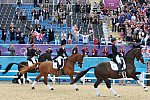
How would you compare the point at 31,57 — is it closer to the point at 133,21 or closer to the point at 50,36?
the point at 50,36

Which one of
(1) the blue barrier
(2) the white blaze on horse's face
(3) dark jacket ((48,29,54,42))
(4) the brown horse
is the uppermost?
(2) the white blaze on horse's face

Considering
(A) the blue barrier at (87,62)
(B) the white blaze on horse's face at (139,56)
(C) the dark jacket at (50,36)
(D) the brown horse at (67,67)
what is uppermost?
(B) the white blaze on horse's face at (139,56)

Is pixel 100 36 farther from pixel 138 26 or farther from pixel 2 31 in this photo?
pixel 2 31

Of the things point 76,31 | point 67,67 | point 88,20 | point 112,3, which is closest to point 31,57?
point 67,67

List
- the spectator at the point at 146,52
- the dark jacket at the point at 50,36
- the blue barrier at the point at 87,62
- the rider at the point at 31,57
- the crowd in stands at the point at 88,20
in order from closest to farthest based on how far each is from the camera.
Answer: the rider at the point at 31,57
the blue barrier at the point at 87,62
the spectator at the point at 146,52
the crowd in stands at the point at 88,20
the dark jacket at the point at 50,36

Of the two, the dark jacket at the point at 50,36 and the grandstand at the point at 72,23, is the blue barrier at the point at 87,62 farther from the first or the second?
the dark jacket at the point at 50,36

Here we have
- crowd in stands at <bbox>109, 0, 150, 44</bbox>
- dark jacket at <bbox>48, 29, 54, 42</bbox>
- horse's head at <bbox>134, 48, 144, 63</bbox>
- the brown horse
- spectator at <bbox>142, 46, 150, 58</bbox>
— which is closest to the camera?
horse's head at <bbox>134, 48, 144, 63</bbox>

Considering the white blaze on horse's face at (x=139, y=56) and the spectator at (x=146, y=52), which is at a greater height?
the white blaze on horse's face at (x=139, y=56)

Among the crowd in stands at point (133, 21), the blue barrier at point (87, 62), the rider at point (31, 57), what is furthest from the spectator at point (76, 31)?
the rider at point (31, 57)

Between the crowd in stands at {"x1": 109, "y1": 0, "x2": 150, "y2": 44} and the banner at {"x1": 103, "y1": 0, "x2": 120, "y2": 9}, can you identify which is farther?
the banner at {"x1": 103, "y1": 0, "x2": 120, "y2": 9}

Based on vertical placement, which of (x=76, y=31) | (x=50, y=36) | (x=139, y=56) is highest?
(x=139, y=56)

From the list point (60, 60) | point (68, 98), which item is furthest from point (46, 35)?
point (68, 98)

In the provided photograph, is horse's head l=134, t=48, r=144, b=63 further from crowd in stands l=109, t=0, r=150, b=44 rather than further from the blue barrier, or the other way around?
crowd in stands l=109, t=0, r=150, b=44

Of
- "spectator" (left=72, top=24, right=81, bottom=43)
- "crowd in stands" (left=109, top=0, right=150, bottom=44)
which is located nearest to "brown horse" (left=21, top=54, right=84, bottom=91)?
"crowd in stands" (left=109, top=0, right=150, bottom=44)
